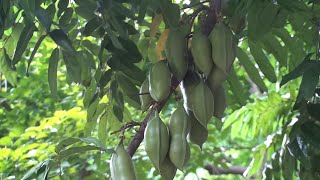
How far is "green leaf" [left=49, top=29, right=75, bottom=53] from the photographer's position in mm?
1429

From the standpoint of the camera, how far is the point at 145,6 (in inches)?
55.9

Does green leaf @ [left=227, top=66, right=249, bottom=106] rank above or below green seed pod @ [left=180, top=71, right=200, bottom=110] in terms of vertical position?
above

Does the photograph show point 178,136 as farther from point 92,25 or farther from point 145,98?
point 92,25

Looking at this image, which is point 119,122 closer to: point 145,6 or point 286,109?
point 145,6

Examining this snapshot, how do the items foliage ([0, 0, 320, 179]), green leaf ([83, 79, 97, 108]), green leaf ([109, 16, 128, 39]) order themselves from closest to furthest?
foliage ([0, 0, 320, 179])
green leaf ([109, 16, 128, 39])
green leaf ([83, 79, 97, 108])

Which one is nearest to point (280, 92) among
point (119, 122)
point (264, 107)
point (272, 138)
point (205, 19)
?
point (264, 107)

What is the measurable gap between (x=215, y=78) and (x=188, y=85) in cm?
7

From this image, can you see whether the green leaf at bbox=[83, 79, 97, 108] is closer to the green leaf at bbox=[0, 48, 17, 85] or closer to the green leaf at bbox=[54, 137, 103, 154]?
the green leaf at bbox=[0, 48, 17, 85]

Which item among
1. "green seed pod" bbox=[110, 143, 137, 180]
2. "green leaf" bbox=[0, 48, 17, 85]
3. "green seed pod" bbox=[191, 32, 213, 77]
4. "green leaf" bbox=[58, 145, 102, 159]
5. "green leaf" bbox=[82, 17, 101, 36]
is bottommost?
"green seed pod" bbox=[110, 143, 137, 180]

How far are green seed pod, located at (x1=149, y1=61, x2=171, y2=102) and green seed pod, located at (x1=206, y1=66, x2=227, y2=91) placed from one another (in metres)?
0.11

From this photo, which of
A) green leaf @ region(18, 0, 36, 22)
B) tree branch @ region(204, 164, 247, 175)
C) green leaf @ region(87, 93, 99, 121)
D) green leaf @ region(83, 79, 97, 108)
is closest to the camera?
green leaf @ region(18, 0, 36, 22)

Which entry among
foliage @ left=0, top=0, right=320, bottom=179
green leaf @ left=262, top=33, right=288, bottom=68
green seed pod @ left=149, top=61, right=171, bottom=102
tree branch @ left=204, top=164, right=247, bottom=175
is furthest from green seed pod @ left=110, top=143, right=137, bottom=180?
tree branch @ left=204, top=164, right=247, bottom=175

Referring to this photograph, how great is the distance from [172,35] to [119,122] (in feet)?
1.75

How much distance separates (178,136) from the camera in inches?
51.6
